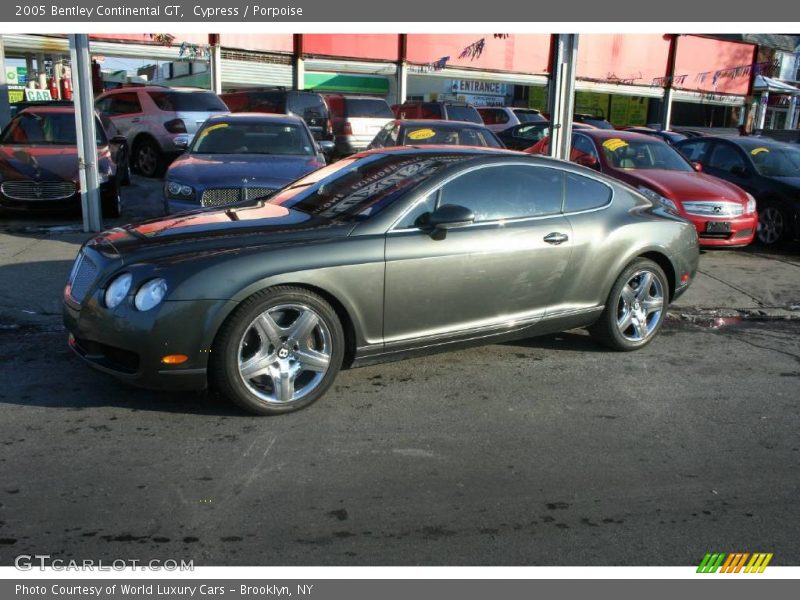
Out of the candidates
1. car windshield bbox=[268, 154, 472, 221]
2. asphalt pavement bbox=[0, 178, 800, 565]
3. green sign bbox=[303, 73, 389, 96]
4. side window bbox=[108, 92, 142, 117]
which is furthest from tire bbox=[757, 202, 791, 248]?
green sign bbox=[303, 73, 389, 96]

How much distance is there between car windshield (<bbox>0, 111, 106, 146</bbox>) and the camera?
35.2 ft

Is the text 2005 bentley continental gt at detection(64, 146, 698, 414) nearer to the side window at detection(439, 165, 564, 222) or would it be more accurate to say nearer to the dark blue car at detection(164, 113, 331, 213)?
the side window at detection(439, 165, 564, 222)

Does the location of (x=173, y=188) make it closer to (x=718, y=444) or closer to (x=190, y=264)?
(x=190, y=264)

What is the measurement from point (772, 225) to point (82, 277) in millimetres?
9422

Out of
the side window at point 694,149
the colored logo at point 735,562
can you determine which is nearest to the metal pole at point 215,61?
the side window at point 694,149

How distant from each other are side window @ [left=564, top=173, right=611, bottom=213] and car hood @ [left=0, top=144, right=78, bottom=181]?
23.1 ft

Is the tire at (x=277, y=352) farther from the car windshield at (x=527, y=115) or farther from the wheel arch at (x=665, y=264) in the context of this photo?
the car windshield at (x=527, y=115)

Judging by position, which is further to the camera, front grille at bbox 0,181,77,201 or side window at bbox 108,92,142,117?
side window at bbox 108,92,142,117

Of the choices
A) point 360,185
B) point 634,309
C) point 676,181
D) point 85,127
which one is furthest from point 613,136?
point 85,127

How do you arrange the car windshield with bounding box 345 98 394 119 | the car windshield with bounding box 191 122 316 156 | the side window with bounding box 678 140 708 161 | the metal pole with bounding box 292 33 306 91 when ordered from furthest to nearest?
the metal pole with bounding box 292 33 306 91
the car windshield with bounding box 345 98 394 119
the side window with bounding box 678 140 708 161
the car windshield with bounding box 191 122 316 156

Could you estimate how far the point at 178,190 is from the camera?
805cm

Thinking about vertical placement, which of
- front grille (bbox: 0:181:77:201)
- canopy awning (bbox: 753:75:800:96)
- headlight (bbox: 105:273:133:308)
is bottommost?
front grille (bbox: 0:181:77:201)

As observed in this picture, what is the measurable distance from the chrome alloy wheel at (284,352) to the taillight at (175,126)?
36.7 feet

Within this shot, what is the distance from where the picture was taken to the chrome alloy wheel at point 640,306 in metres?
5.75
